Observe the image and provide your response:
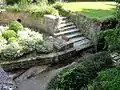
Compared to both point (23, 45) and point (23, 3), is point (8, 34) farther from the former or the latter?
point (23, 3)

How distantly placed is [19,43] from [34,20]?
2.72m

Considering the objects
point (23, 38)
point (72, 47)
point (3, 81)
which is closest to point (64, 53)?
point (72, 47)

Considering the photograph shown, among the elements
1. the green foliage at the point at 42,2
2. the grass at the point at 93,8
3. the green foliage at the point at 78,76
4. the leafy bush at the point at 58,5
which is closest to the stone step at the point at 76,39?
the grass at the point at 93,8

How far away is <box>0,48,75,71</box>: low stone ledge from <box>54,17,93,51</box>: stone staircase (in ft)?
2.78

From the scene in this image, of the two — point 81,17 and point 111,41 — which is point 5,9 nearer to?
point 81,17

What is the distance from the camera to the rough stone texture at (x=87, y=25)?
1627cm

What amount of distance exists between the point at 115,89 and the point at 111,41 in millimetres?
1652

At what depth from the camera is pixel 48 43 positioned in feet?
50.3

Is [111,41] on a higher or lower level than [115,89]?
higher

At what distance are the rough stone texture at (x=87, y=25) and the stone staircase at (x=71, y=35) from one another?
0.21m

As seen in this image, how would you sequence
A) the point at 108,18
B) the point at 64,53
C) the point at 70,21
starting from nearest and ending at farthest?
the point at 64,53 < the point at 108,18 < the point at 70,21

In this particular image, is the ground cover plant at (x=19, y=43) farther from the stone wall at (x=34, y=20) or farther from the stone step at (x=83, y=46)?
the stone step at (x=83, y=46)

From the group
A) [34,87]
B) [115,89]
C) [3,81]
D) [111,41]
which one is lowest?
[34,87]

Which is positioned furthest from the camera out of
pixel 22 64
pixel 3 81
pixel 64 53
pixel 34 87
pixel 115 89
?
pixel 64 53
